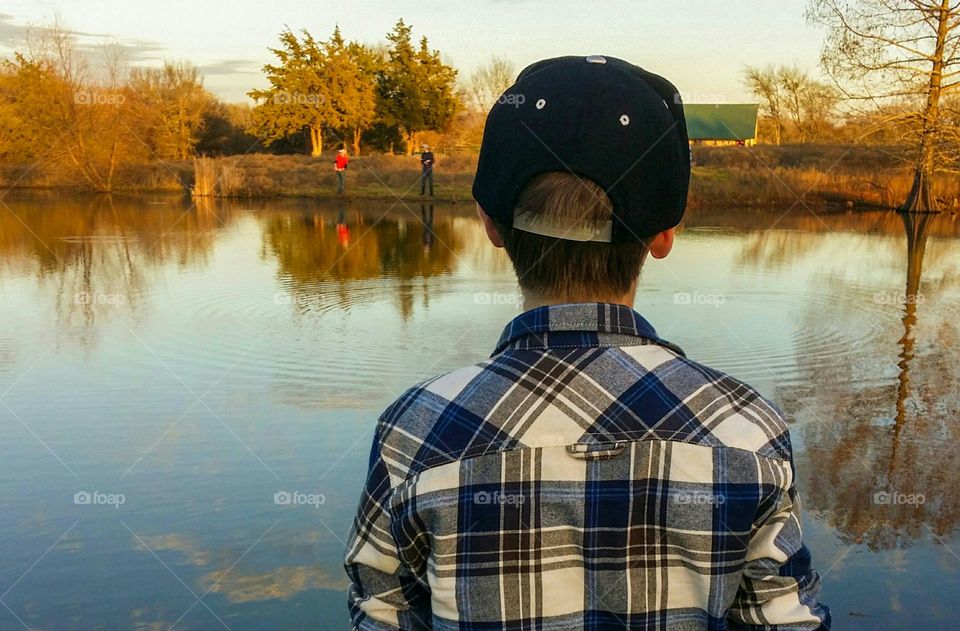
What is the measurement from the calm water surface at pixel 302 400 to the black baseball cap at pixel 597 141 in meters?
2.03

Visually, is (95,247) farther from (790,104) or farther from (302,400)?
(790,104)

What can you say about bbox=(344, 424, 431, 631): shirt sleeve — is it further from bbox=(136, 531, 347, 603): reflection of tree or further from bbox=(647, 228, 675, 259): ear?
bbox=(136, 531, 347, 603): reflection of tree

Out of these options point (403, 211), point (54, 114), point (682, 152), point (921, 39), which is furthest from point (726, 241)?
point (54, 114)

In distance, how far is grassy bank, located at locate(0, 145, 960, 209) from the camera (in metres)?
21.0

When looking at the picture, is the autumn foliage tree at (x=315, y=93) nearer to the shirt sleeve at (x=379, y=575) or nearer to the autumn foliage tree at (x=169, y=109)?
the autumn foliage tree at (x=169, y=109)

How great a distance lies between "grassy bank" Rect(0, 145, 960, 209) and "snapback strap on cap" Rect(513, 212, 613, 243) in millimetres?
20789

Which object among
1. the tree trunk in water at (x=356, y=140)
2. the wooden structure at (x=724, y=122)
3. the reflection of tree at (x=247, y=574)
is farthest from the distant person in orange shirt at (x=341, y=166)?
the wooden structure at (x=724, y=122)

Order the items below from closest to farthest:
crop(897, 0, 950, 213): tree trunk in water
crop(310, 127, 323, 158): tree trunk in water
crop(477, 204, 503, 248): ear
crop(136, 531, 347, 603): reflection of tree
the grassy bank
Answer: crop(477, 204, 503, 248): ear < crop(136, 531, 347, 603): reflection of tree < crop(897, 0, 950, 213): tree trunk in water < the grassy bank < crop(310, 127, 323, 158): tree trunk in water

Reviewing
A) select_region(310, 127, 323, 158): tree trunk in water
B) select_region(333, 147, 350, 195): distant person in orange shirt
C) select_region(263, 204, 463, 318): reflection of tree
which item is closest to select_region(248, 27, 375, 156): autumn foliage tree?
select_region(310, 127, 323, 158): tree trunk in water

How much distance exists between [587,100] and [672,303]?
7.01m

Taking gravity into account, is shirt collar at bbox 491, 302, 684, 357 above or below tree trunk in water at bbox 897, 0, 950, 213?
below

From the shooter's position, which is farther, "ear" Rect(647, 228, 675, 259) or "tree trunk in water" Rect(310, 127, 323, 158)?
"tree trunk in water" Rect(310, 127, 323, 158)

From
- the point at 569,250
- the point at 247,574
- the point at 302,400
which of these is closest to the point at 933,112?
the point at 302,400

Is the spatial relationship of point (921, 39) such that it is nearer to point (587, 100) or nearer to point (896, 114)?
point (896, 114)
